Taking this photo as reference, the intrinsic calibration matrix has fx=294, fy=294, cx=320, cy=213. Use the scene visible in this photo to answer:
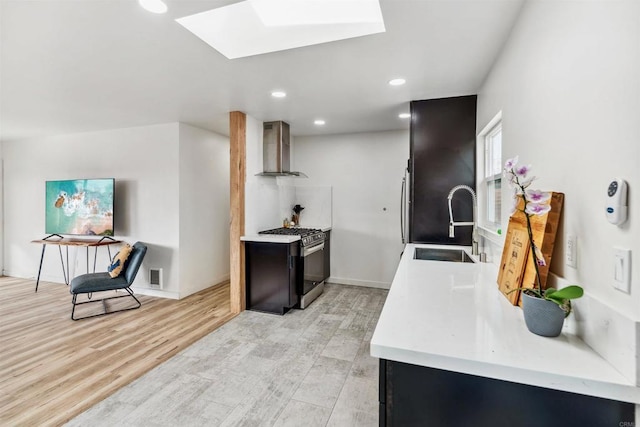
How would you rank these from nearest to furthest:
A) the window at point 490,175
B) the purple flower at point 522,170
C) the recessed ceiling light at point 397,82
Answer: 1. the purple flower at point 522,170
2. the window at point 490,175
3. the recessed ceiling light at point 397,82

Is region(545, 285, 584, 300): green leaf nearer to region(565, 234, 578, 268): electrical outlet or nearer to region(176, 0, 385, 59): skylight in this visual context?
region(565, 234, 578, 268): electrical outlet

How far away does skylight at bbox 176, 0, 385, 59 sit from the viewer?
6.15 feet

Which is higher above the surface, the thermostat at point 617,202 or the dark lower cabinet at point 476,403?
the thermostat at point 617,202

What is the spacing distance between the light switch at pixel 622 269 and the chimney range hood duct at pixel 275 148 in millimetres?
3457

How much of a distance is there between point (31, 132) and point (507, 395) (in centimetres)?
666

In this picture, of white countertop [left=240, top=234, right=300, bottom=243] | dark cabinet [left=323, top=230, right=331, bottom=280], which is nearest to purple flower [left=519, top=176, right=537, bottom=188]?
white countertop [left=240, top=234, right=300, bottom=243]

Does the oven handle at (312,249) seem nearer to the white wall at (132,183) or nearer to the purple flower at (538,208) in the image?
the white wall at (132,183)

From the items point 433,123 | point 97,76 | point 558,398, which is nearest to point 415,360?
point 558,398

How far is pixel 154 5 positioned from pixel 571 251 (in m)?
2.29

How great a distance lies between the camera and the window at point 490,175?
242 cm

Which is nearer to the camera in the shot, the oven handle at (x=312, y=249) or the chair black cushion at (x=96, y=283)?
the chair black cushion at (x=96, y=283)

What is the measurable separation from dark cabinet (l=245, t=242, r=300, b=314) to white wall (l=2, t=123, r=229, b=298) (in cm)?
120

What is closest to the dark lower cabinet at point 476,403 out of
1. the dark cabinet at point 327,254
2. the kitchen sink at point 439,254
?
the kitchen sink at point 439,254

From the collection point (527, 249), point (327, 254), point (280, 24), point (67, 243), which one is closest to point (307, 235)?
point (327, 254)
